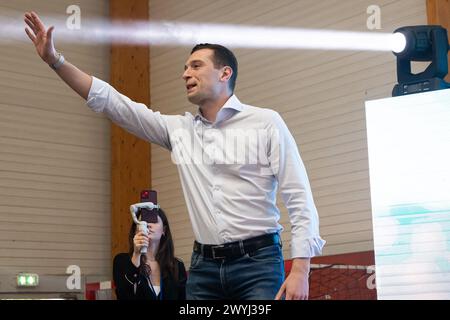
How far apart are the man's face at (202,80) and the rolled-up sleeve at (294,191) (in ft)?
0.84

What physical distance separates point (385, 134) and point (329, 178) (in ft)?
7.19

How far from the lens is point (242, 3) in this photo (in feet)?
23.1

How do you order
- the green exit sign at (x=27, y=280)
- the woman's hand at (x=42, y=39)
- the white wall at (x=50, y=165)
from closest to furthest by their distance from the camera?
the woman's hand at (x=42, y=39)
the green exit sign at (x=27, y=280)
the white wall at (x=50, y=165)

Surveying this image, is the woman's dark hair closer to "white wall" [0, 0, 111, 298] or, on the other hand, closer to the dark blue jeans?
the dark blue jeans

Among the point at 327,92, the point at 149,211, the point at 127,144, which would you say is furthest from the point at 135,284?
the point at 127,144

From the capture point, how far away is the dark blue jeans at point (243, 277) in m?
2.65

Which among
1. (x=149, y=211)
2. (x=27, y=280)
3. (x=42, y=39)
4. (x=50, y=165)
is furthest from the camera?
(x=50, y=165)

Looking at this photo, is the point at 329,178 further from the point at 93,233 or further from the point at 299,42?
the point at 93,233

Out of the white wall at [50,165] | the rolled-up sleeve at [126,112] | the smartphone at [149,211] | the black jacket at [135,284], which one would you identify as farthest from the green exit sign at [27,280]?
the rolled-up sleeve at [126,112]

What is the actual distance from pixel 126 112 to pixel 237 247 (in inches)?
24.1

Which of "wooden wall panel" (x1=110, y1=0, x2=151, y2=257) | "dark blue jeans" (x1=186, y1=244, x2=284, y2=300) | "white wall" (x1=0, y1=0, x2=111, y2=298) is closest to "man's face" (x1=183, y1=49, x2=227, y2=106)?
"dark blue jeans" (x1=186, y1=244, x2=284, y2=300)

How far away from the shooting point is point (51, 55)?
2.77 meters

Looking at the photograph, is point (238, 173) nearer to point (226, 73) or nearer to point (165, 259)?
point (226, 73)

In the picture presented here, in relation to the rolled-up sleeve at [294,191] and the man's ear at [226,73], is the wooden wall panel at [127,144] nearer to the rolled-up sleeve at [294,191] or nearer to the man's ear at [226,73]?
the man's ear at [226,73]
